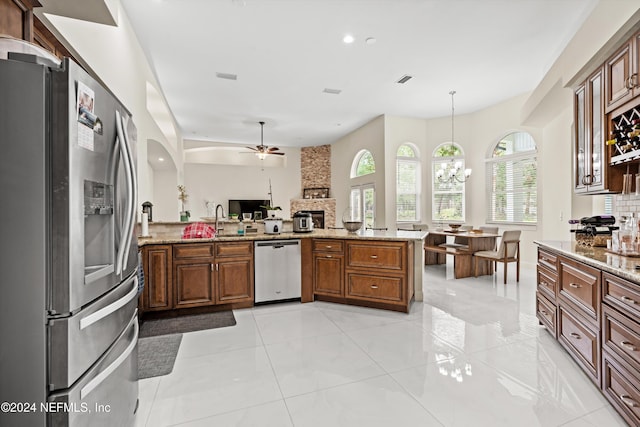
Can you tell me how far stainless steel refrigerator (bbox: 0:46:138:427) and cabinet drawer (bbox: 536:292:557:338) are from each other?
10.7ft

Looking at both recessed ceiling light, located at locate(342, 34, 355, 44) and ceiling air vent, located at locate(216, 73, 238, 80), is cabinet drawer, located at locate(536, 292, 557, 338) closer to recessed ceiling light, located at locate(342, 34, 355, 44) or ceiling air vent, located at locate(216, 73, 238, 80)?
recessed ceiling light, located at locate(342, 34, 355, 44)

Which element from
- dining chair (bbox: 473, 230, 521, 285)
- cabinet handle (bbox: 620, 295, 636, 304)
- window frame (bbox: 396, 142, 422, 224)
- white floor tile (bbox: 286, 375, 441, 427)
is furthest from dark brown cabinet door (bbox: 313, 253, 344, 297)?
window frame (bbox: 396, 142, 422, 224)

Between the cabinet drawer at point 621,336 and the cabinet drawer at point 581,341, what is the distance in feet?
0.42

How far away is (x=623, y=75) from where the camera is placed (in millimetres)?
2465

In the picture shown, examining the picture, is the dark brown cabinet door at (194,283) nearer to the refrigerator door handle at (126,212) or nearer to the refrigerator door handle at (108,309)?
the refrigerator door handle at (108,309)

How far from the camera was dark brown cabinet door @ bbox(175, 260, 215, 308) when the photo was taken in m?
3.49

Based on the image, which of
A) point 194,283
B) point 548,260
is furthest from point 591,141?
Result: point 194,283

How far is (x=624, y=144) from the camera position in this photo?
2504 mm

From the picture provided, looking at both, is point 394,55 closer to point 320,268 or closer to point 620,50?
point 620,50

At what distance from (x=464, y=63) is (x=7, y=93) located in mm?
5396

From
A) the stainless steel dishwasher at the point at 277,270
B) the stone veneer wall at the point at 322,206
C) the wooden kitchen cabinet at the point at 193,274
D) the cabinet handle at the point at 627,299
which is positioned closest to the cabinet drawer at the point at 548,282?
the cabinet handle at the point at 627,299

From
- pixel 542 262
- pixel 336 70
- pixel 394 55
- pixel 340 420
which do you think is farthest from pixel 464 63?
pixel 340 420

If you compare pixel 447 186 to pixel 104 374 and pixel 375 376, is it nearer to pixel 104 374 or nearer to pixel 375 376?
pixel 375 376

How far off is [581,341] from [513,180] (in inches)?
198
